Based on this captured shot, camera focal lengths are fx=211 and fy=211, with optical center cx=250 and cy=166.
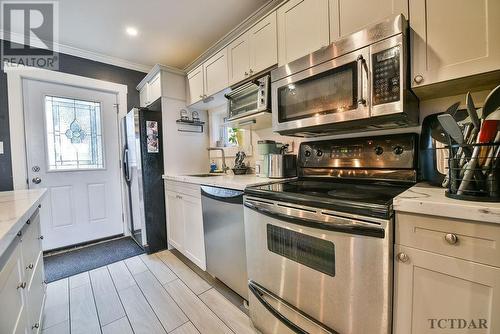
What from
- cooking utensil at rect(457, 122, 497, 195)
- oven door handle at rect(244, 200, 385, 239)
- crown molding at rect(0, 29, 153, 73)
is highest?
crown molding at rect(0, 29, 153, 73)

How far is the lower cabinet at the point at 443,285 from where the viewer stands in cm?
66

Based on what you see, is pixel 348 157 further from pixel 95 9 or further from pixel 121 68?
pixel 121 68

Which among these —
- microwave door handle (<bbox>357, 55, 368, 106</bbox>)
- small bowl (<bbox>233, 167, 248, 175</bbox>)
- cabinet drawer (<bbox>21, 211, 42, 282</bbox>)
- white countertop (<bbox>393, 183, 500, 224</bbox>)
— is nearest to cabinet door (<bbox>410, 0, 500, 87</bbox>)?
microwave door handle (<bbox>357, 55, 368, 106</bbox>)

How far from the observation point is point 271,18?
1.58 metres

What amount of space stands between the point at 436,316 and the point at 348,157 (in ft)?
3.04

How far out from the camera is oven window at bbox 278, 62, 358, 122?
45.4 inches

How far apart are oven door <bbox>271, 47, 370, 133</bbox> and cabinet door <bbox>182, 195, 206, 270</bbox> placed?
3.50 feet

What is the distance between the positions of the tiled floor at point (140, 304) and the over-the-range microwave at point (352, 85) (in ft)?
4.55

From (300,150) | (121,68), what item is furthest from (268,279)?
(121,68)

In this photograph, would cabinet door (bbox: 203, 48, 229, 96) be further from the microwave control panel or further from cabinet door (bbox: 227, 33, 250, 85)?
the microwave control panel

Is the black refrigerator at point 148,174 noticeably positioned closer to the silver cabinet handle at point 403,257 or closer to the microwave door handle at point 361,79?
the microwave door handle at point 361,79

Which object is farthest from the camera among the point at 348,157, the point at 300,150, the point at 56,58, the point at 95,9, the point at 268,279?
the point at 56,58

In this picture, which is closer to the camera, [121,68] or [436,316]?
[436,316]

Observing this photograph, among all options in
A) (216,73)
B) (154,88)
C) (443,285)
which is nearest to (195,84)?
(216,73)
